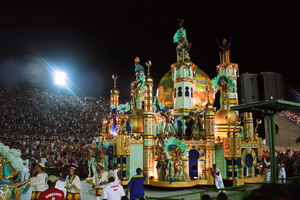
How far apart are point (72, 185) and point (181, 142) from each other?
29.1ft

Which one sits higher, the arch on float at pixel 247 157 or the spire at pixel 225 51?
the spire at pixel 225 51

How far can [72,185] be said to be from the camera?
9359 mm

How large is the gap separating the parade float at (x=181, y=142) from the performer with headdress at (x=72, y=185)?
8.22m

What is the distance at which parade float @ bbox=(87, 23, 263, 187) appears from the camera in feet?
57.0

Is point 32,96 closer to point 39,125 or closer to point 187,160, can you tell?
point 39,125

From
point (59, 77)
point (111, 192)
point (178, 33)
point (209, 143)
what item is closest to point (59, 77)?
point (59, 77)

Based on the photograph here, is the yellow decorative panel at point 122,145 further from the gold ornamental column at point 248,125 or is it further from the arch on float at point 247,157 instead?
the gold ornamental column at point 248,125

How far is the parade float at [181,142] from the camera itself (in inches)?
684

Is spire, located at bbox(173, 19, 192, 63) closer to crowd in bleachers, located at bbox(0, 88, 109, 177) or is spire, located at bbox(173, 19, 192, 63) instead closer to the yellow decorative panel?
the yellow decorative panel

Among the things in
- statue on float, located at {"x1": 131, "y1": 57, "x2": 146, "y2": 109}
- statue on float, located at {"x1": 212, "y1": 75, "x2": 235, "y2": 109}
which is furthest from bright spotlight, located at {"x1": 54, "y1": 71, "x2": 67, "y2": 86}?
statue on float, located at {"x1": 212, "y1": 75, "x2": 235, "y2": 109}

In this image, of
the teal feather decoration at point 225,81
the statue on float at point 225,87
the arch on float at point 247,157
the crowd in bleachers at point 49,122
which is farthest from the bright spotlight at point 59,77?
the arch on float at point 247,157

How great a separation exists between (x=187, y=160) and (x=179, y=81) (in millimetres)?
5765

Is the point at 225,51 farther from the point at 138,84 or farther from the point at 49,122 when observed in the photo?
the point at 49,122

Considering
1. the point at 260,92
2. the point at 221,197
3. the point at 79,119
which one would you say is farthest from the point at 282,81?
the point at 79,119
